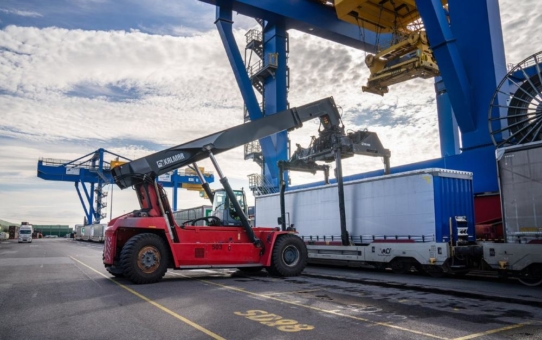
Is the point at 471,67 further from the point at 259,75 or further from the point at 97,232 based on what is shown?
the point at 97,232

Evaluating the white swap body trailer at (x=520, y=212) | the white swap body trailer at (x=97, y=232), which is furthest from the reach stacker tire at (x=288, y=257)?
the white swap body trailer at (x=97, y=232)

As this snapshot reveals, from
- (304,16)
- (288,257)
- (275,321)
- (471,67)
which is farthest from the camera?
(304,16)

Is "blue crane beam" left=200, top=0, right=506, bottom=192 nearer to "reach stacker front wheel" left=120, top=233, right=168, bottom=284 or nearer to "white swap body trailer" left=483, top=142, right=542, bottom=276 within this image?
"white swap body trailer" left=483, top=142, right=542, bottom=276

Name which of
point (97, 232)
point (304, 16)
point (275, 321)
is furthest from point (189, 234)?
Result: point (97, 232)

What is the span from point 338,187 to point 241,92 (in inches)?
506

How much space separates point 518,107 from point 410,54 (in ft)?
27.5

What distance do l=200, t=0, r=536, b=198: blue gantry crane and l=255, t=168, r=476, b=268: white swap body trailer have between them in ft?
10.6

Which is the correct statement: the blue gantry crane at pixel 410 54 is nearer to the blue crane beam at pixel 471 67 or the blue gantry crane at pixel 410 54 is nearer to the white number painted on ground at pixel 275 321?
the blue crane beam at pixel 471 67

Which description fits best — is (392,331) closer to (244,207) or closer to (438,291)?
(438,291)

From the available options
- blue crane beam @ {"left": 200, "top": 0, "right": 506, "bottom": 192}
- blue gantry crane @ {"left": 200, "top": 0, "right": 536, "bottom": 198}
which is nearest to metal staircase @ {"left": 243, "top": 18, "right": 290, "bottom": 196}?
blue gantry crane @ {"left": 200, "top": 0, "right": 536, "bottom": 198}

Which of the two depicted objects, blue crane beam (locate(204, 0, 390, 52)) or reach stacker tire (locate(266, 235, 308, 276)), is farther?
blue crane beam (locate(204, 0, 390, 52))

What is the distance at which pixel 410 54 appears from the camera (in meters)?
21.2

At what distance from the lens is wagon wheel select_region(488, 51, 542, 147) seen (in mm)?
13484

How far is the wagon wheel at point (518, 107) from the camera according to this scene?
44.2 feet
